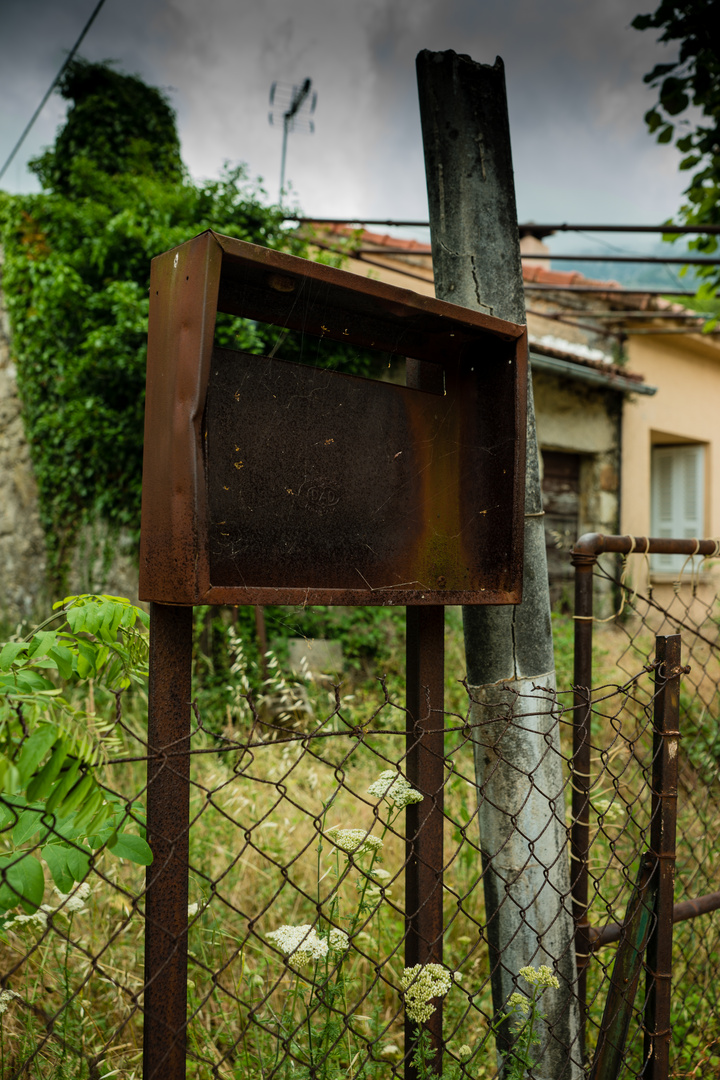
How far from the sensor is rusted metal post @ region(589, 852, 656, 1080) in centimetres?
159

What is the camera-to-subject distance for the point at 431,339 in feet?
5.18

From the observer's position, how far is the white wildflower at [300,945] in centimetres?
123

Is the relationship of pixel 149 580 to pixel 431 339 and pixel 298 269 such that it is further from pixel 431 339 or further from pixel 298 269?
pixel 431 339

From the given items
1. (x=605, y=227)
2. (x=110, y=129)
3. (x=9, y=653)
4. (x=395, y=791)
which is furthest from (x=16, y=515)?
(x=395, y=791)

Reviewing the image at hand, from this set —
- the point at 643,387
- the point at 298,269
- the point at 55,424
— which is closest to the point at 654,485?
the point at 643,387

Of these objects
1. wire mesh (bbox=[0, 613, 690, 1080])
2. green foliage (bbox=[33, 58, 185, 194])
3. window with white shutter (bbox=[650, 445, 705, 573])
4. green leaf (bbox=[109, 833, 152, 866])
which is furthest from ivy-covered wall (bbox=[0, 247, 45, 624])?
window with white shutter (bbox=[650, 445, 705, 573])

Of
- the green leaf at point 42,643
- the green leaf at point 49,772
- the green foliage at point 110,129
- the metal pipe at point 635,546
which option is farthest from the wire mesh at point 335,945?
the green foliage at point 110,129

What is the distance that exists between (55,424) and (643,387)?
6.05 metres

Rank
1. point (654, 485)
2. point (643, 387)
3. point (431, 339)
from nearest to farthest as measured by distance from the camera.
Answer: point (431, 339), point (643, 387), point (654, 485)

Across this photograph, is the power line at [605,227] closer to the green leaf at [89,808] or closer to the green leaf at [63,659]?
the green leaf at [63,659]

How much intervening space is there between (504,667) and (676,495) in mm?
8857

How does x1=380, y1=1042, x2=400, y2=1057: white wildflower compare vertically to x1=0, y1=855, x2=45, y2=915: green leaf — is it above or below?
below

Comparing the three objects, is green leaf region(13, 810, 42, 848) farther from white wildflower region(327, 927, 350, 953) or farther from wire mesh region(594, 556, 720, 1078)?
wire mesh region(594, 556, 720, 1078)

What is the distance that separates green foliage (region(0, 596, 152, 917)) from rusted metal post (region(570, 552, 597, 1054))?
104 centimetres
